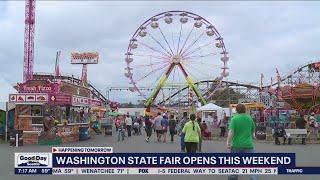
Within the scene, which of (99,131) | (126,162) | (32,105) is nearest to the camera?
(126,162)

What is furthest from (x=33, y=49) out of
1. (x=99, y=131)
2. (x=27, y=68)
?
(x=99, y=131)

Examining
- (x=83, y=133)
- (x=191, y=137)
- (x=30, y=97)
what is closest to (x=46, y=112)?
(x=30, y=97)

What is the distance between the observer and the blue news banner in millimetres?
8703

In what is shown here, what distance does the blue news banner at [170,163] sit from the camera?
870 cm

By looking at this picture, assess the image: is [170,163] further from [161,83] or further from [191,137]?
[161,83]

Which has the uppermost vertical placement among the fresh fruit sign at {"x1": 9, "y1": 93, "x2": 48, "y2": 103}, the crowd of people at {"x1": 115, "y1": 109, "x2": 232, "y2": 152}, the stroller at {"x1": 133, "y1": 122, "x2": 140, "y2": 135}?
the fresh fruit sign at {"x1": 9, "y1": 93, "x2": 48, "y2": 103}

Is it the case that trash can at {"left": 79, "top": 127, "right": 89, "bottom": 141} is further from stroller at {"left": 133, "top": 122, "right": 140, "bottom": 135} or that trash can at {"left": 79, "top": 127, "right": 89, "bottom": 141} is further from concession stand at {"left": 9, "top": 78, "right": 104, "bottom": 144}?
stroller at {"left": 133, "top": 122, "right": 140, "bottom": 135}

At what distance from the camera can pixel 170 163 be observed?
871 centimetres

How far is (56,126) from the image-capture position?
2939 cm

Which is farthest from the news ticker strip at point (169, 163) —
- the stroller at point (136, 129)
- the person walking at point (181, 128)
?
the stroller at point (136, 129)

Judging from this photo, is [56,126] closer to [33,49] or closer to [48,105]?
[48,105]

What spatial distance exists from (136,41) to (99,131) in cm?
1644

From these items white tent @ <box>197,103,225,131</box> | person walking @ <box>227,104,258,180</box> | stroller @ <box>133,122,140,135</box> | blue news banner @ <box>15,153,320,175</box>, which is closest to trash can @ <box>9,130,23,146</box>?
stroller @ <box>133,122,140,135</box>

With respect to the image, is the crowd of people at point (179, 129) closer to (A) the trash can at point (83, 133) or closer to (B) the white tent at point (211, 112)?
(A) the trash can at point (83, 133)
